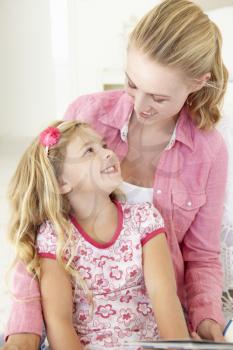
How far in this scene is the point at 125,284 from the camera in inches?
39.2

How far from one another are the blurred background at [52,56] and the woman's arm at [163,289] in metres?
0.51

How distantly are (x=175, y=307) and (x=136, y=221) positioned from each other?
0.19 meters

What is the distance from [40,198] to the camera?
99 centimetres

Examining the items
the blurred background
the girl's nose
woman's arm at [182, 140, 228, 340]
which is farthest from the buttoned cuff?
the blurred background

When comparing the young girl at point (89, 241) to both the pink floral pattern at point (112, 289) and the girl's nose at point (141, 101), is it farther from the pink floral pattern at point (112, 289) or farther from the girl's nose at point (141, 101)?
the girl's nose at point (141, 101)

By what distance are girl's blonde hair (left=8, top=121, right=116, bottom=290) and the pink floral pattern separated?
2 cm

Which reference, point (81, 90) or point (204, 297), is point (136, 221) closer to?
point (204, 297)

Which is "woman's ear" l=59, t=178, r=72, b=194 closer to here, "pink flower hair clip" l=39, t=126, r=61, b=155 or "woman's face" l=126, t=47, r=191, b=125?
"pink flower hair clip" l=39, t=126, r=61, b=155

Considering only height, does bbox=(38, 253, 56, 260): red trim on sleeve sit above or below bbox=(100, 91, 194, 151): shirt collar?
below

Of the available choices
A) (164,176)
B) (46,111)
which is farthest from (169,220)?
(46,111)

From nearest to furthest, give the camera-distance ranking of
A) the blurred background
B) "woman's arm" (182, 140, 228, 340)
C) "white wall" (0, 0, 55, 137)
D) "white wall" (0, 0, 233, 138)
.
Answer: "woman's arm" (182, 140, 228, 340)
the blurred background
"white wall" (0, 0, 233, 138)
"white wall" (0, 0, 55, 137)

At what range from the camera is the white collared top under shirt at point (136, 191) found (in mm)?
1092

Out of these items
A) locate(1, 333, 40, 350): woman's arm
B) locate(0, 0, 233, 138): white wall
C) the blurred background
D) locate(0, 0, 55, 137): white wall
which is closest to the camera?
locate(1, 333, 40, 350): woman's arm

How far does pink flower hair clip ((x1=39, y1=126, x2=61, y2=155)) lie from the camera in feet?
3.20
